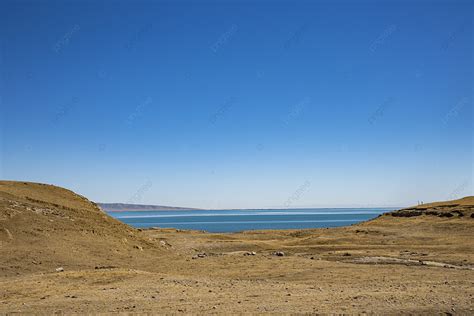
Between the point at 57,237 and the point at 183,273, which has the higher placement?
the point at 57,237

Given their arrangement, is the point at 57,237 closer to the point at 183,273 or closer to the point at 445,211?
the point at 183,273

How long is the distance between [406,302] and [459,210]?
40492mm

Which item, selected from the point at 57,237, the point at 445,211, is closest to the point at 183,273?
the point at 57,237

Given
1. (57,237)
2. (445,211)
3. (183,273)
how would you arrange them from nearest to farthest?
(183,273)
(57,237)
(445,211)

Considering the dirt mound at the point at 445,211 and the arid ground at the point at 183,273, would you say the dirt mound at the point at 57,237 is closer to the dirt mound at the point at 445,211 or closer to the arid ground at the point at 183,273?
the arid ground at the point at 183,273

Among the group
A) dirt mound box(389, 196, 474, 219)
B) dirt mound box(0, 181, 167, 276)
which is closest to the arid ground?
Answer: dirt mound box(0, 181, 167, 276)

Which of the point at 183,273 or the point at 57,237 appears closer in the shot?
the point at 183,273

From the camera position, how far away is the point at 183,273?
22.3 m

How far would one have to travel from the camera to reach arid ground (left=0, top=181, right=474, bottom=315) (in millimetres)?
13523

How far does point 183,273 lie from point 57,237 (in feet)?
26.0

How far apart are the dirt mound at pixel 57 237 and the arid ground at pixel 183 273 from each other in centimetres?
7

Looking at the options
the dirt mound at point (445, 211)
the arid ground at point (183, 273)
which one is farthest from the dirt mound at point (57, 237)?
the dirt mound at point (445, 211)

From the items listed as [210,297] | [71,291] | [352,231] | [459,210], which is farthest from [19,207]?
[459,210]

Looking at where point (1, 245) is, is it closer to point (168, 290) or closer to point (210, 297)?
point (168, 290)
